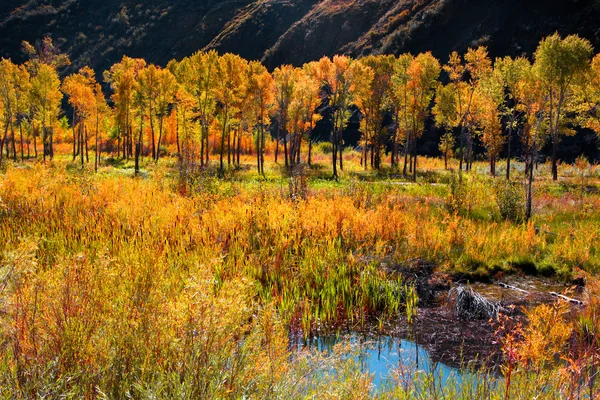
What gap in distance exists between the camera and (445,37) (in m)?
66.4

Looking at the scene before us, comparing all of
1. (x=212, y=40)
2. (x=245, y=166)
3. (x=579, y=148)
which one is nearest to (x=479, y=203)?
(x=245, y=166)

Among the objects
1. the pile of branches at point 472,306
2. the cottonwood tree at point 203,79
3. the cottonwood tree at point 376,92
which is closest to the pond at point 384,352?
the pile of branches at point 472,306

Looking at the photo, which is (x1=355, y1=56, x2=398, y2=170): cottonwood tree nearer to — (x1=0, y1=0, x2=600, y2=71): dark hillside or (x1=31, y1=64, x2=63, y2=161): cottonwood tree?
(x1=31, y1=64, x2=63, y2=161): cottonwood tree

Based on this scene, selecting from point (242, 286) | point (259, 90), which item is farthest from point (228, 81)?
point (242, 286)

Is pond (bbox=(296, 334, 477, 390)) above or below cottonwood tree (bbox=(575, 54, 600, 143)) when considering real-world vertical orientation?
below

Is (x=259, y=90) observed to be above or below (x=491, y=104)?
above

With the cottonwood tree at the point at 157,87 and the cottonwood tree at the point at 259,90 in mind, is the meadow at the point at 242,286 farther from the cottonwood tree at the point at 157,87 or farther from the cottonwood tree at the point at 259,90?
the cottonwood tree at the point at 157,87

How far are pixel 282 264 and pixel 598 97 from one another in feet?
89.7

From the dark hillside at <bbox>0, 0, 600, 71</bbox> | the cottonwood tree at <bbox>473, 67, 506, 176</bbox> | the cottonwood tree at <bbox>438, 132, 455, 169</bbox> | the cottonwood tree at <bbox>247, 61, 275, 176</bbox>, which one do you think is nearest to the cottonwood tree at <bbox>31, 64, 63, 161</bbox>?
the cottonwood tree at <bbox>247, 61, 275, 176</bbox>

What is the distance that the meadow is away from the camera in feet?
10.3

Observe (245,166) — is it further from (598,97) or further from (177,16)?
(177,16)

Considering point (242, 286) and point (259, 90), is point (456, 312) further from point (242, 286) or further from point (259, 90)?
point (259, 90)

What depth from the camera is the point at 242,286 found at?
3.22 meters

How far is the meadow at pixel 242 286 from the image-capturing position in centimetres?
315
